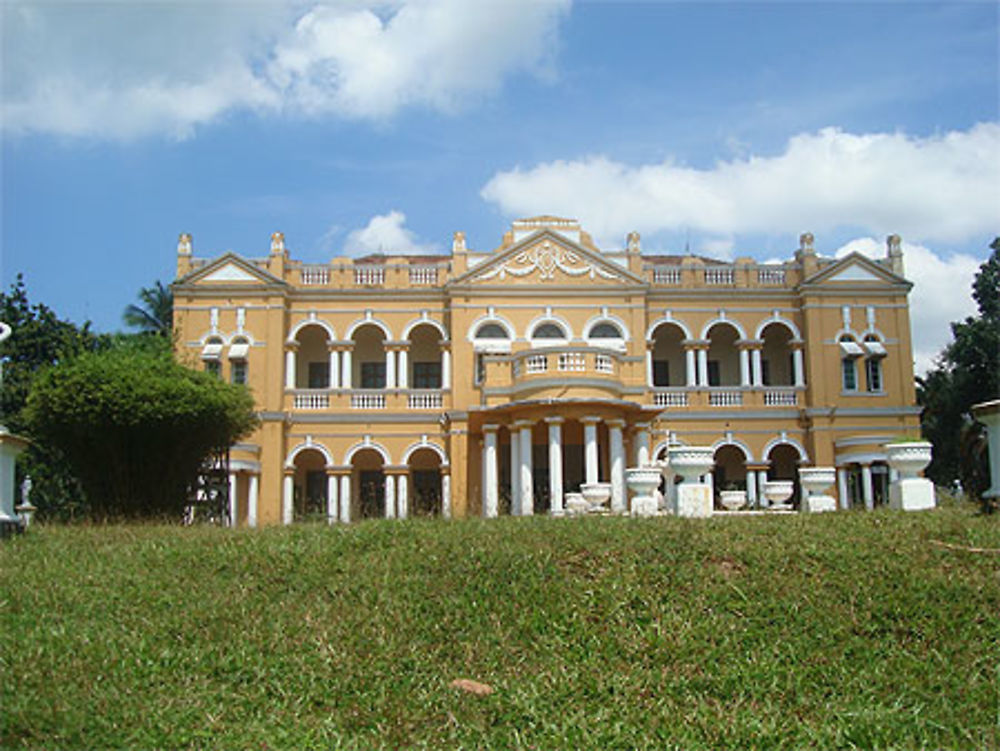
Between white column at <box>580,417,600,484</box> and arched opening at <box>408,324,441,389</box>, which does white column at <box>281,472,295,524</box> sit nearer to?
arched opening at <box>408,324,441,389</box>

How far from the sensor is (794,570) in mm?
8812

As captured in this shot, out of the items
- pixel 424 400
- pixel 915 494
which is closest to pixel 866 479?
pixel 424 400

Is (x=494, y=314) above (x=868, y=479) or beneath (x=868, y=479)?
above

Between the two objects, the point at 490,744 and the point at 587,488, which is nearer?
the point at 490,744

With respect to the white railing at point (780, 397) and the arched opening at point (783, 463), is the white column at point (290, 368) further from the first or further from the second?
the arched opening at point (783, 463)

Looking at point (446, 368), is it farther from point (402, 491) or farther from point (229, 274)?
point (229, 274)

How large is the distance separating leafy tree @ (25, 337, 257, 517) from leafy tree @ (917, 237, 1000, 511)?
2176 cm

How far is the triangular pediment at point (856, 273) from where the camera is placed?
28547 millimetres

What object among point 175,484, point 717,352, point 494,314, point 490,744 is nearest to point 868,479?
point 717,352

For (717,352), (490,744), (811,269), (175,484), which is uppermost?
(811,269)

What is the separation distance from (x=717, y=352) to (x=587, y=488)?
1572 cm

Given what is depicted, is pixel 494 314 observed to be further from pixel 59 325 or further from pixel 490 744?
pixel 490 744

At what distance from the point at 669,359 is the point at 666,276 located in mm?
2528

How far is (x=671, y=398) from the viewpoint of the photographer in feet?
91.1
